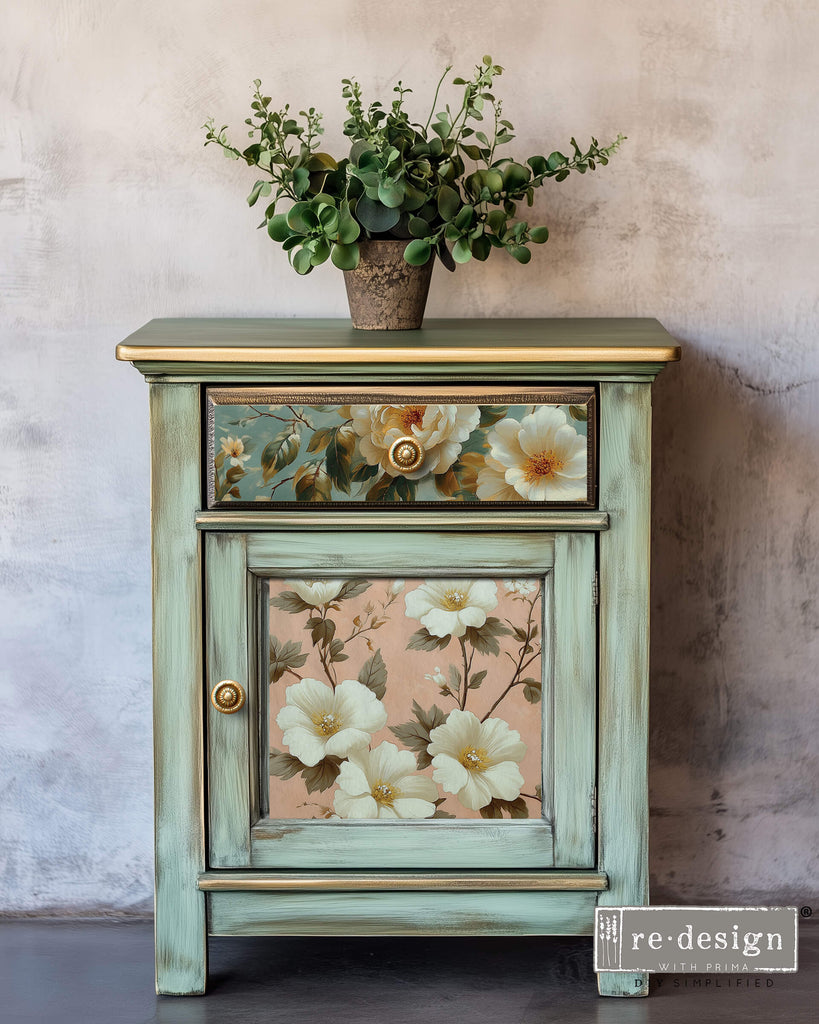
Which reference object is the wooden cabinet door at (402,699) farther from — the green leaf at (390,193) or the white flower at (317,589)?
the green leaf at (390,193)

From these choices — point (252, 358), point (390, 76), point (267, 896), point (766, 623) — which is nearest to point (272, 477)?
point (252, 358)

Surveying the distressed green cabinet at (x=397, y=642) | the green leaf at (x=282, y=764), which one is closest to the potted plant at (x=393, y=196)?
the distressed green cabinet at (x=397, y=642)

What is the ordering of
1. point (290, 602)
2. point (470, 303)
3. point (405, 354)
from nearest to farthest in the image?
point (405, 354) < point (290, 602) < point (470, 303)

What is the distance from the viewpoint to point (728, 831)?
208 centimetres

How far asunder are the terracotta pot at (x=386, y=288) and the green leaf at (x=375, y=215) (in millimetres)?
29

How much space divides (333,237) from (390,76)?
0.42 metres

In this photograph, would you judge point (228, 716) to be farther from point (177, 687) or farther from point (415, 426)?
point (415, 426)

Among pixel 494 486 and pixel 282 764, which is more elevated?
pixel 494 486

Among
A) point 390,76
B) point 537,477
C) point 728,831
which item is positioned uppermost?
point 390,76

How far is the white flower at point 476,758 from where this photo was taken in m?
1.67

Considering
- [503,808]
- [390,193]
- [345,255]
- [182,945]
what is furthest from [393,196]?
[182,945]

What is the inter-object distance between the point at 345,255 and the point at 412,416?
0.91 feet

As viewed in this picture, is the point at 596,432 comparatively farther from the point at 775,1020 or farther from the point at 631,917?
the point at 775,1020

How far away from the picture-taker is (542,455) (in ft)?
5.28
